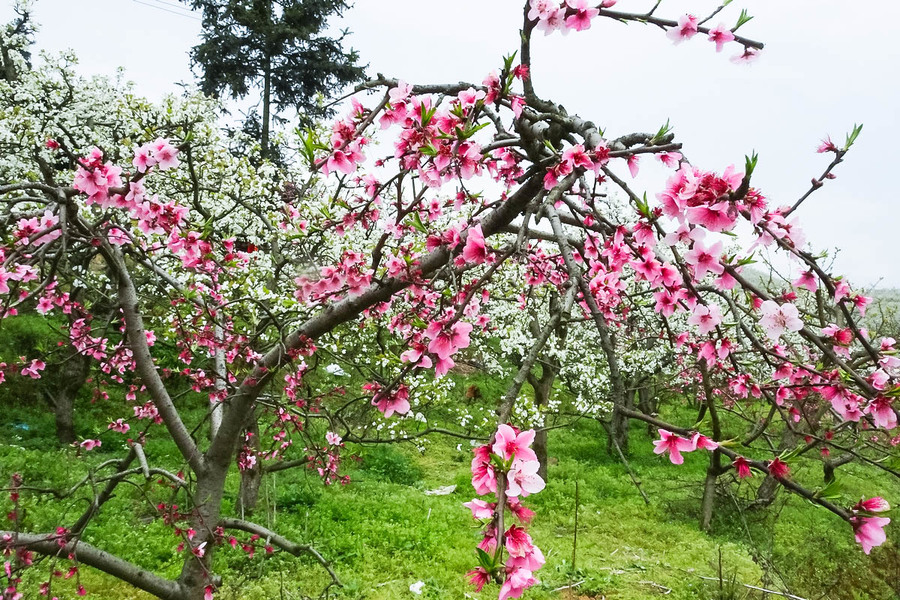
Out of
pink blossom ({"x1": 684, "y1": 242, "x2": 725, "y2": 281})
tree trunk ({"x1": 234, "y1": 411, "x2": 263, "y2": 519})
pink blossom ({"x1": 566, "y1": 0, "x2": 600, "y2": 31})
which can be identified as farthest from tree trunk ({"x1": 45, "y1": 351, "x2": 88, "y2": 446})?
pink blossom ({"x1": 684, "y1": 242, "x2": 725, "y2": 281})

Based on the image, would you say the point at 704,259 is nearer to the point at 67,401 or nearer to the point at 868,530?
the point at 868,530

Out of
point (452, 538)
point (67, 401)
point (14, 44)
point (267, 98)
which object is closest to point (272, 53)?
point (267, 98)

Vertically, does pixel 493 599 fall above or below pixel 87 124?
below

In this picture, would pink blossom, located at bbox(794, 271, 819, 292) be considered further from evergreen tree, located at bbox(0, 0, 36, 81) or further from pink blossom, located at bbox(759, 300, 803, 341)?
evergreen tree, located at bbox(0, 0, 36, 81)

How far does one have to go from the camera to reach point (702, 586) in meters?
5.29

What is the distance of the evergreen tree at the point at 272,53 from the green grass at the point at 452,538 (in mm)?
10431

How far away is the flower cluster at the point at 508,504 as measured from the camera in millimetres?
935

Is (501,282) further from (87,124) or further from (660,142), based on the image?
(87,124)

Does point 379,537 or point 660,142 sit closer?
point 660,142

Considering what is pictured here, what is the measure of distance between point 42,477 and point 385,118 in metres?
8.56

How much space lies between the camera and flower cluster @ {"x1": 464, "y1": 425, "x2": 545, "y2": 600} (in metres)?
0.93

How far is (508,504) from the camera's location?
1.06m

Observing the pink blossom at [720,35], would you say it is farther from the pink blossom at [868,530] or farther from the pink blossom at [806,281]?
the pink blossom at [868,530]

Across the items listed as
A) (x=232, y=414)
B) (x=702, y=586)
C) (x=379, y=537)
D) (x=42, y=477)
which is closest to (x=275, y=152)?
(x=42, y=477)
